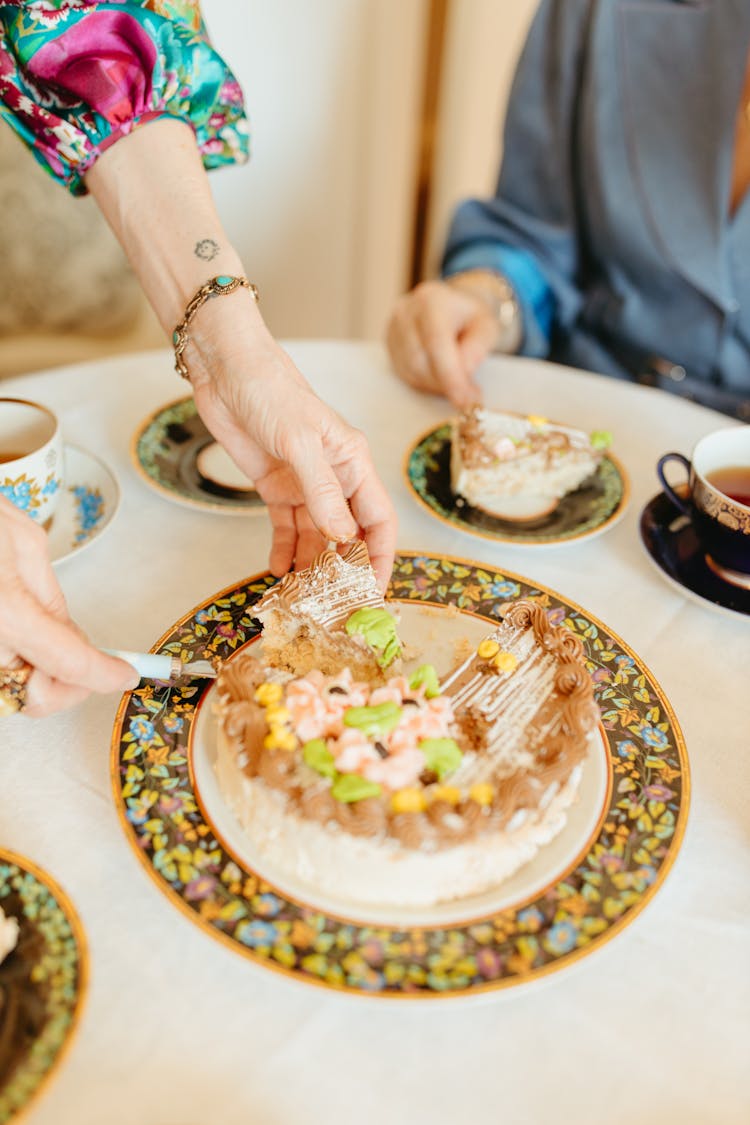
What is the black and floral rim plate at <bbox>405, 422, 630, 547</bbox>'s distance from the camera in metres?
1.17

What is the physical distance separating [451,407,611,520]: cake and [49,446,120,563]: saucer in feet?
1.60

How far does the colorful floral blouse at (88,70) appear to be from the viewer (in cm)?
112

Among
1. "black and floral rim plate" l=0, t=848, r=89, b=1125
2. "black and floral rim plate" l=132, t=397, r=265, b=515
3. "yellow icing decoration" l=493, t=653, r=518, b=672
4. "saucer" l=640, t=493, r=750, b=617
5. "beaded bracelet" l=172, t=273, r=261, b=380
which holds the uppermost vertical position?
"beaded bracelet" l=172, t=273, r=261, b=380

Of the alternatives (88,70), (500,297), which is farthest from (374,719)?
(500,297)

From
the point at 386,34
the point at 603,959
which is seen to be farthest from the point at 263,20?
the point at 603,959

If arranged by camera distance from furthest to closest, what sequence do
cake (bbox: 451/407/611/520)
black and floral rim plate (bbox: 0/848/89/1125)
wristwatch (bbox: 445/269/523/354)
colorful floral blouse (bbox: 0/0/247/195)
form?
wristwatch (bbox: 445/269/523/354) → cake (bbox: 451/407/611/520) → colorful floral blouse (bbox: 0/0/247/195) → black and floral rim plate (bbox: 0/848/89/1125)

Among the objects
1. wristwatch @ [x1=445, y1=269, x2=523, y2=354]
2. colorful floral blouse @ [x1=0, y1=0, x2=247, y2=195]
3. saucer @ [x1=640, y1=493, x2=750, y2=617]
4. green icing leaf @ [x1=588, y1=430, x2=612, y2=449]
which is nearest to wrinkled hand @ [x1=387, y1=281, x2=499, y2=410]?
wristwatch @ [x1=445, y1=269, x2=523, y2=354]

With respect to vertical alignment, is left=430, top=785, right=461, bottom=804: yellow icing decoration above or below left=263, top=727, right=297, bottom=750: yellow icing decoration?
below

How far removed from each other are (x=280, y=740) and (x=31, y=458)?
0.52 m

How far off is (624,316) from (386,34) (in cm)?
150

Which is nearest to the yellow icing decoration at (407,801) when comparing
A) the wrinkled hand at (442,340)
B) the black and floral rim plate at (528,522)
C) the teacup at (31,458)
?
the black and floral rim plate at (528,522)

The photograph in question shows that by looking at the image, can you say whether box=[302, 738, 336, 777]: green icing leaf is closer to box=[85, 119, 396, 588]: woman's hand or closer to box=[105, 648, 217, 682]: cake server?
box=[105, 648, 217, 682]: cake server

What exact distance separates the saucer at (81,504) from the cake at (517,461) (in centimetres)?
49

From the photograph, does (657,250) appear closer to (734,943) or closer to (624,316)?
(624,316)
